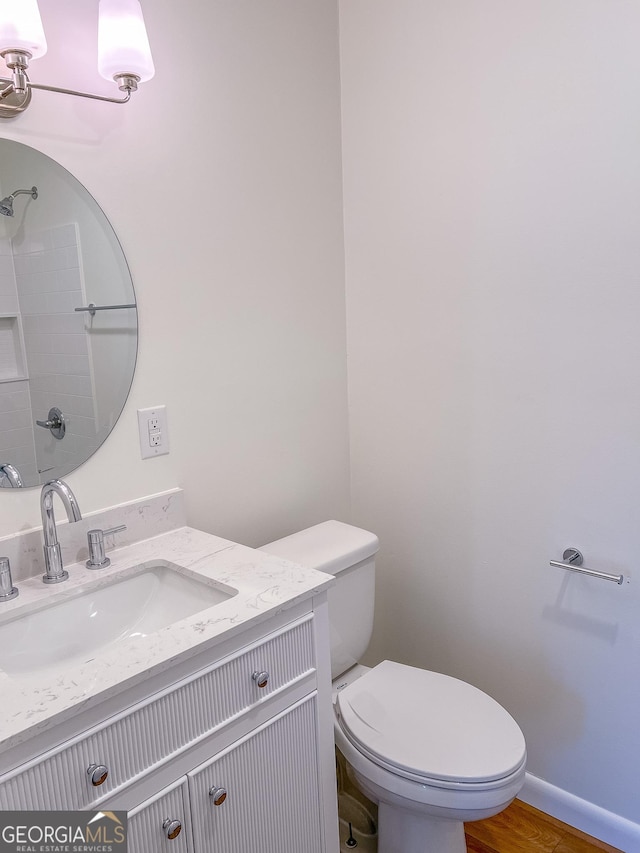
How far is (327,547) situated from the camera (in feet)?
5.41

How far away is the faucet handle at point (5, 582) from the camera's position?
1.18 metres

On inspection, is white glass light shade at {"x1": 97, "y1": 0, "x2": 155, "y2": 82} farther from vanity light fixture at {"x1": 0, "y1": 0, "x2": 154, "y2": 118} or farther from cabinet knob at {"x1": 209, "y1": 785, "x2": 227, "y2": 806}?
cabinet knob at {"x1": 209, "y1": 785, "x2": 227, "y2": 806}

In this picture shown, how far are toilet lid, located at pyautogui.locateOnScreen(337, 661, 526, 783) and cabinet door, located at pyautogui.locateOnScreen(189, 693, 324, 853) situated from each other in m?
0.20

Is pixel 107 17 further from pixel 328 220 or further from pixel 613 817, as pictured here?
pixel 613 817

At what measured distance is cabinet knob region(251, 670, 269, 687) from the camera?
44.3 inches

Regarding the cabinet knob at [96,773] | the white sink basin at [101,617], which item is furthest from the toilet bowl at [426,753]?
the cabinet knob at [96,773]

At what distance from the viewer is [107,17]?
1.20 meters

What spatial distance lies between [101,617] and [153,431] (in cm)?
44

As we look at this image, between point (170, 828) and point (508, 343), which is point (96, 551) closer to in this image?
point (170, 828)

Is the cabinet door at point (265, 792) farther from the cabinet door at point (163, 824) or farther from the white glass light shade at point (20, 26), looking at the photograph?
the white glass light shade at point (20, 26)

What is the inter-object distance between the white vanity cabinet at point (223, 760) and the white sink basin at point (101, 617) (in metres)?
0.17

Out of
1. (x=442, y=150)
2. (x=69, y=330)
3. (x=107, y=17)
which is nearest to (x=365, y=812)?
(x=69, y=330)

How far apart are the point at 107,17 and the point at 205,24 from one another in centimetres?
37

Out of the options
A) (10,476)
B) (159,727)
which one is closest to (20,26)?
(10,476)
